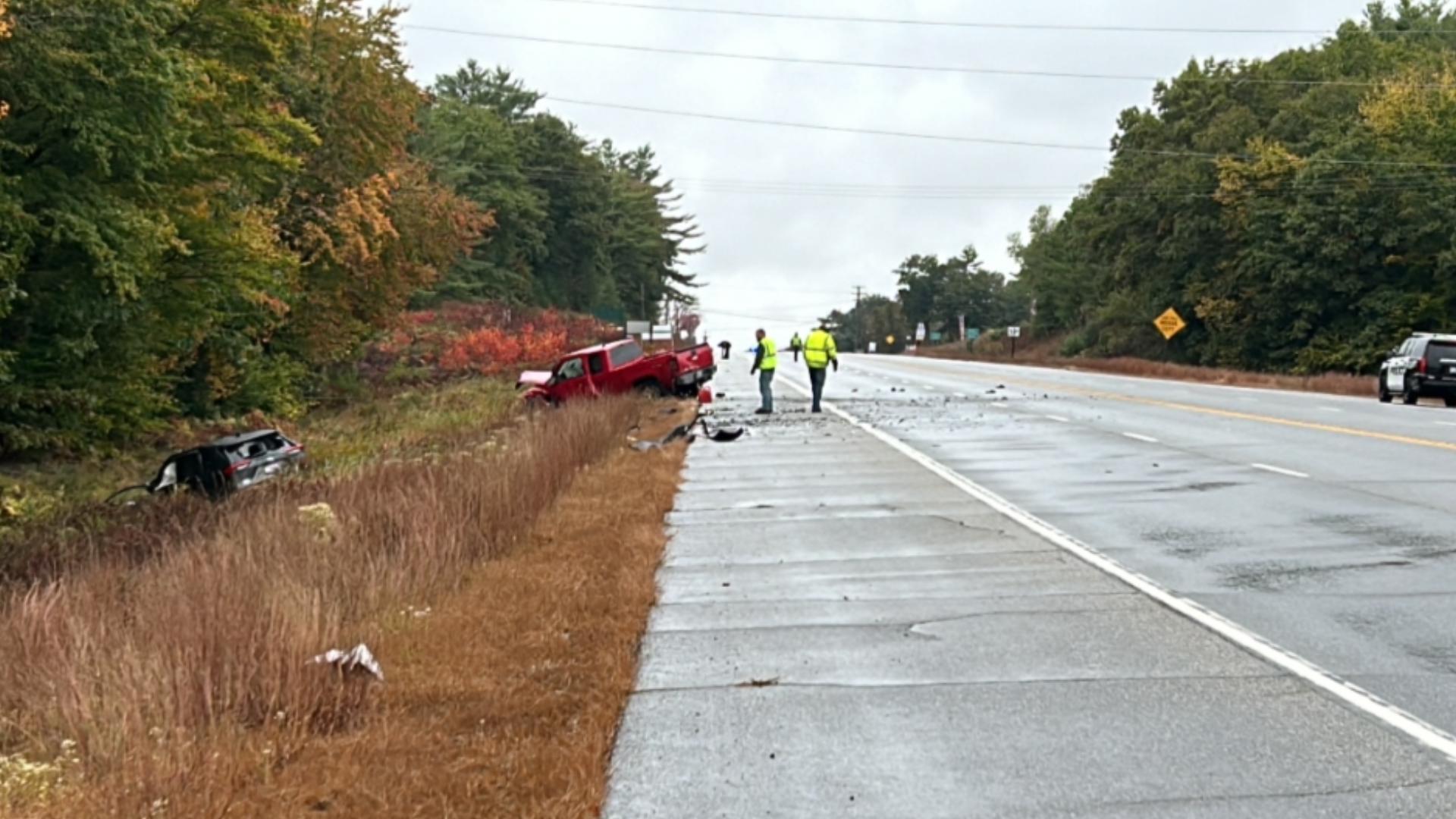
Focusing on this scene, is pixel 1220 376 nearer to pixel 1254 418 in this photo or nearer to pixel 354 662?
pixel 1254 418

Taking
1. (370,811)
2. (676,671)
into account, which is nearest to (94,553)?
(676,671)

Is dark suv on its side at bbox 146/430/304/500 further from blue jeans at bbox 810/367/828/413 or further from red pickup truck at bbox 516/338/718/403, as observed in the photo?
blue jeans at bbox 810/367/828/413

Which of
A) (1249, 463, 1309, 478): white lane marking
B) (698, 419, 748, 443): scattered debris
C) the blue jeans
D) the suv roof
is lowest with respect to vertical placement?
(1249, 463, 1309, 478): white lane marking

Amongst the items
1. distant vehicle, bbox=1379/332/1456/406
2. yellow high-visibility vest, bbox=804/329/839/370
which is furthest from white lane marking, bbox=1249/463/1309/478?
distant vehicle, bbox=1379/332/1456/406

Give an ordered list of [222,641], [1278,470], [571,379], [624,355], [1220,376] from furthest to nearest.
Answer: [1220,376]
[624,355]
[571,379]
[1278,470]
[222,641]

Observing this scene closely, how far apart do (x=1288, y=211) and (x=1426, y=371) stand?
99.9ft

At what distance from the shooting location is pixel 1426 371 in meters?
32.9

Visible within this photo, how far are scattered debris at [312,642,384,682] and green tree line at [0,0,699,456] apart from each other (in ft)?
42.4

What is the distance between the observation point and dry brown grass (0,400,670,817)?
540 cm

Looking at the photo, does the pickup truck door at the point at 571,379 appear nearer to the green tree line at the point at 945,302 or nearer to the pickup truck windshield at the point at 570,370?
the pickup truck windshield at the point at 570,370

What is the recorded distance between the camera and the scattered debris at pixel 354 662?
6777 millimetres

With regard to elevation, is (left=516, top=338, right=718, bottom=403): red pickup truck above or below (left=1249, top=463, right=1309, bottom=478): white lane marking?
above

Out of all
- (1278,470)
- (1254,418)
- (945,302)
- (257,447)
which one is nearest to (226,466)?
(257,447)

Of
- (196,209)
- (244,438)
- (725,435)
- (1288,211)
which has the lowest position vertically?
(725,435)
